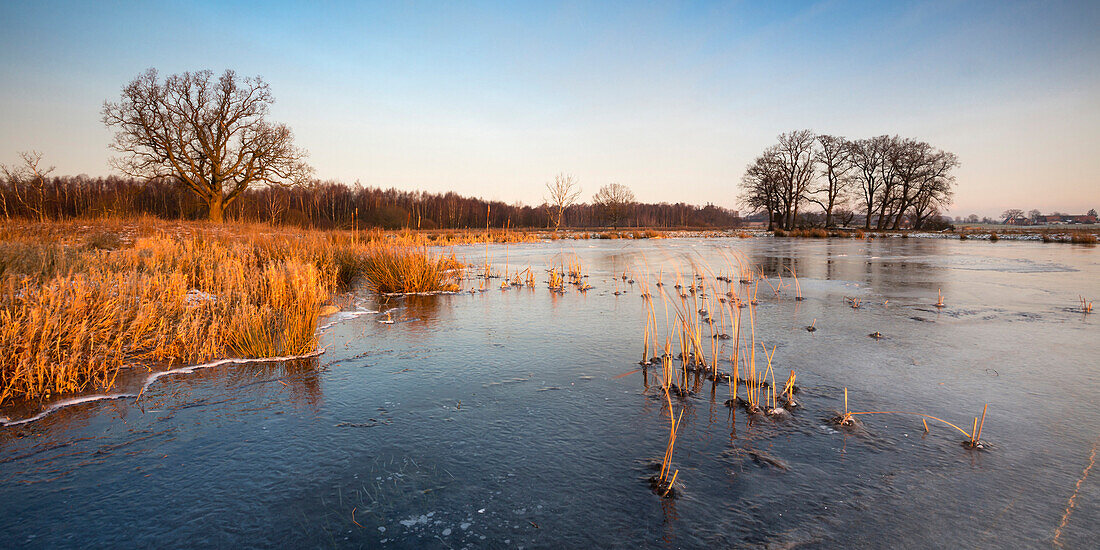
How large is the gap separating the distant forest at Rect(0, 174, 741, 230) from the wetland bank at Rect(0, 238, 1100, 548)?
1825cm

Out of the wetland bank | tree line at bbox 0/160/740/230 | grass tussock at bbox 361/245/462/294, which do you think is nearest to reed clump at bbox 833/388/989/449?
the wetland bank

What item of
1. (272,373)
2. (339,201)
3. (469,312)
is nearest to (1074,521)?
(272,373)

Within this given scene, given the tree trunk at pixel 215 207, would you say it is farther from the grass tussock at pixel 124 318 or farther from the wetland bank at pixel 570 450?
the wetland bank at pixel 570 450

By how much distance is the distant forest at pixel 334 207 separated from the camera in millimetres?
25359

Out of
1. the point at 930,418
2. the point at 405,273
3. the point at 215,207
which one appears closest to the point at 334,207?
the point at 215,207

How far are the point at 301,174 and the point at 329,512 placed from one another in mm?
30348

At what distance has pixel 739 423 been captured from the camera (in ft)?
10.4

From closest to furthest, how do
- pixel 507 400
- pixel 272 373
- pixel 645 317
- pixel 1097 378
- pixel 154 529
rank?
pixel 154 529, pixel 507 400, pixel 1097 378, pixel 272 373, pixel 645 317

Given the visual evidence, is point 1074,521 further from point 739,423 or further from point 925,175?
point 925,175

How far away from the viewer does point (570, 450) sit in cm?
279

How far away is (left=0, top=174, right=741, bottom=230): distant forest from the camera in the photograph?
25.4 meters

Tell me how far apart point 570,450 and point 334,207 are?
6820 centimetres

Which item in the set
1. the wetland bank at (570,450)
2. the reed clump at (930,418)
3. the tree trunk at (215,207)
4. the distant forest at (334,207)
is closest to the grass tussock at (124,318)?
the wetland bank at (570,450)

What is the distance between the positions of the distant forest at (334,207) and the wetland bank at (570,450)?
59.9 feet
